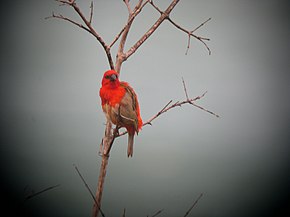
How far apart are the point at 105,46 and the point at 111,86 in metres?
0.32

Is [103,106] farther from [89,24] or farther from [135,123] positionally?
[89,24]

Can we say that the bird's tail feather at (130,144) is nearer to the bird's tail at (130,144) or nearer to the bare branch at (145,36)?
Result: the bird's tail at (130,144)

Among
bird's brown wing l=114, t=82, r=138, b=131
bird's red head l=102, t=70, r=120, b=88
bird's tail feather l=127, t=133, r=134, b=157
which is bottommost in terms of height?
bird's tail feather l=127, t=133, r=134, b=157

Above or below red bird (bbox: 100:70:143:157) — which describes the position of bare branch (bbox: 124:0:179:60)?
above

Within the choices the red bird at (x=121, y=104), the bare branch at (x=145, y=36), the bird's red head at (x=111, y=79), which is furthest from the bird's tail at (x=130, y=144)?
the bare branch at (x=145, y=36)

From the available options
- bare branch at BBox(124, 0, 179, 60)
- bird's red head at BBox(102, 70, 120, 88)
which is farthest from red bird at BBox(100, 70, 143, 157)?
bare branch at BBox(124, 0, 179, 60)

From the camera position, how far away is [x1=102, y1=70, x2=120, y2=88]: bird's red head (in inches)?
64.7

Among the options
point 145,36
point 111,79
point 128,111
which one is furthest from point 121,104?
point 145,36

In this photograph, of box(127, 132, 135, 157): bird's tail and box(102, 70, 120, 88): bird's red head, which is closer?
box(102, 70, 120, 88): bird's red head

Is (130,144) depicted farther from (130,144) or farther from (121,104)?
(121,104)

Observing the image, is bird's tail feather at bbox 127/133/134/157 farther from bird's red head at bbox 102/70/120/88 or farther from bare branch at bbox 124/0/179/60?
bare branch at bbox 124/0/179/60

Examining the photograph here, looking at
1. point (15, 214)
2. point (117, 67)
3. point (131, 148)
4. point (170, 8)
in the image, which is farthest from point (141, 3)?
Answer: point (15, 214)

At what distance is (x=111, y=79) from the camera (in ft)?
5.50

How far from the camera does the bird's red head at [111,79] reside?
1645 mm
